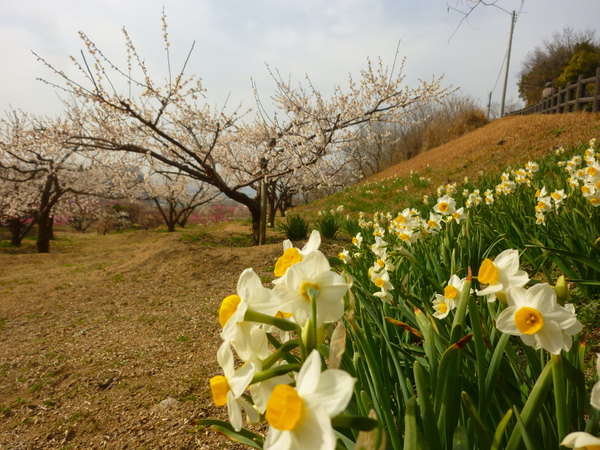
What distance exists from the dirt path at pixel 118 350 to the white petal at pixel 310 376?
1548 millimetres

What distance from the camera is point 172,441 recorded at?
1832 mm

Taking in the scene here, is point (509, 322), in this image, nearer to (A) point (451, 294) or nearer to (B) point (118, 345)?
(A) point (451, 294)

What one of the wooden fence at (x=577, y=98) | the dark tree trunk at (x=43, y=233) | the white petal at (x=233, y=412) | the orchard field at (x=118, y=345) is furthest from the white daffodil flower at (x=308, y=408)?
the wooden fence at (x=577, y=98)

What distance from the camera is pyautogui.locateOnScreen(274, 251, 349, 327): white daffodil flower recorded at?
64cm

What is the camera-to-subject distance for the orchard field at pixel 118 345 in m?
2.04

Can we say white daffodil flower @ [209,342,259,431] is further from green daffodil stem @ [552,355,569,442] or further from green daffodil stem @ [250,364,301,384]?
green daffodil stem @ [552,355,569,442]

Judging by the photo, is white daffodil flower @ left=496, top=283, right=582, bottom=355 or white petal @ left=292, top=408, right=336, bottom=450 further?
white daffodil flower @ left=496, top=283, right=582, bottom=355

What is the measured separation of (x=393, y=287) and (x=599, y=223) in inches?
54.6

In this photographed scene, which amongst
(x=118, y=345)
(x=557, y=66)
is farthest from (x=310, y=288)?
(x=557, y=66)

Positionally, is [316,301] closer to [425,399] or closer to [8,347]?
[425,399]

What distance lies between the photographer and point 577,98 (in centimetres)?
1302

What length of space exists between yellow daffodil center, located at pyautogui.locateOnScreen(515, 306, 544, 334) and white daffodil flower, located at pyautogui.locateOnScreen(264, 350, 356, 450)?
1.39 feet

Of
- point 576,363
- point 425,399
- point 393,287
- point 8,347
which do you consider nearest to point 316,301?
point 425,399

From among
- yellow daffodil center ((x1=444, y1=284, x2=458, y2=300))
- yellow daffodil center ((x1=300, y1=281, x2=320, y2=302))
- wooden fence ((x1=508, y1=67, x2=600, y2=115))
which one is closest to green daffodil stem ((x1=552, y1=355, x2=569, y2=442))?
yellow daffodil center ((x1=444, y1=284, x2=458, y2=300))
